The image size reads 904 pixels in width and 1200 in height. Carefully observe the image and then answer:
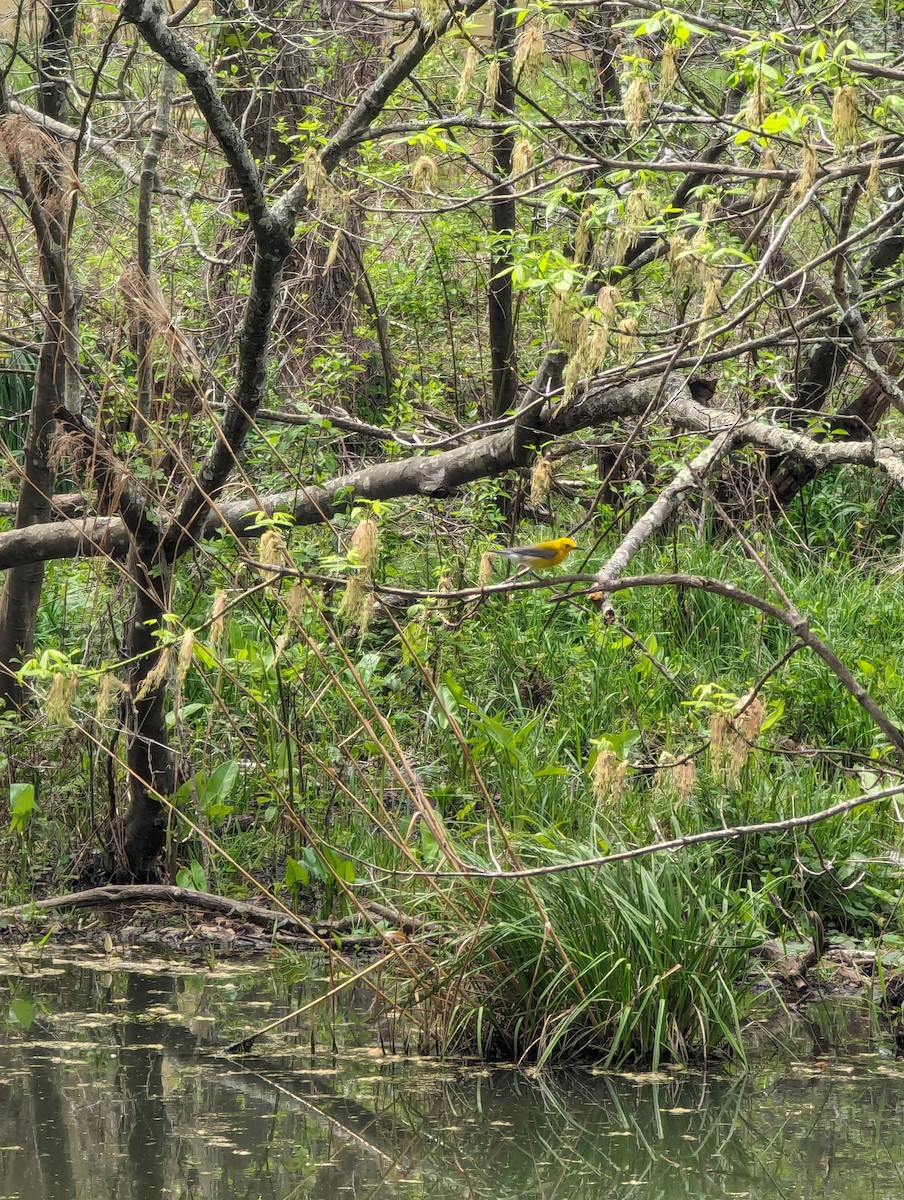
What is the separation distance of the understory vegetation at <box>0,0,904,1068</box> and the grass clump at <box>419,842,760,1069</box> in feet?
0.05

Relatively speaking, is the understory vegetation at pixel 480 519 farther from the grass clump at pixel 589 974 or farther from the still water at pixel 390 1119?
the still water at pixel 390 1119

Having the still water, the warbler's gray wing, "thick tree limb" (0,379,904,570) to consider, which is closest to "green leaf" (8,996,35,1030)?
the still water

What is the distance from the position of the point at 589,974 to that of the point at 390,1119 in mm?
789

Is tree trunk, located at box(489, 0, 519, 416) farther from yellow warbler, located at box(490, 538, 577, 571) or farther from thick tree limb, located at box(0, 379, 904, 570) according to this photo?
yellow warbler, located at box(490, 538, 577, 571)

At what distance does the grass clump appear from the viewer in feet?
13.7

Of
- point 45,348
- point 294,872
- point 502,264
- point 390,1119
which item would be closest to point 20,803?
point 294,872

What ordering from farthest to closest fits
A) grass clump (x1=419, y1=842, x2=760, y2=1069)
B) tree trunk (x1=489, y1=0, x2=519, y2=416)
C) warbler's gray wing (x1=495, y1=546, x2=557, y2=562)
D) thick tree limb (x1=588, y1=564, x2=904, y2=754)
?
tree trunk (x1=489, y1=0, x2=519, y2=416) < grass clump (x1=419, y1=842, x2=760, y2=1069) < warbler's gray wing (x1=495, y1=546, x2=557, y2=562) < thick tree limb (x1=588, y1=564, x2=904, y2=754)

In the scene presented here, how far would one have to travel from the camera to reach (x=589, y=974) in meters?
4.22

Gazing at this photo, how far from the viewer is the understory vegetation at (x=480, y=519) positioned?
3.92m

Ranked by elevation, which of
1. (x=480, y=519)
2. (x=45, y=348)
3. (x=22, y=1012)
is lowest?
(x=22, y=1012)

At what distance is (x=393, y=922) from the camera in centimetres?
488

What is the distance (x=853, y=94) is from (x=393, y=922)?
3.05 meters

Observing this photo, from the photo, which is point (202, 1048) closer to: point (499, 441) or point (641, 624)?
point (499, 441)

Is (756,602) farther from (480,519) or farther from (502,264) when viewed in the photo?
(502,264)
